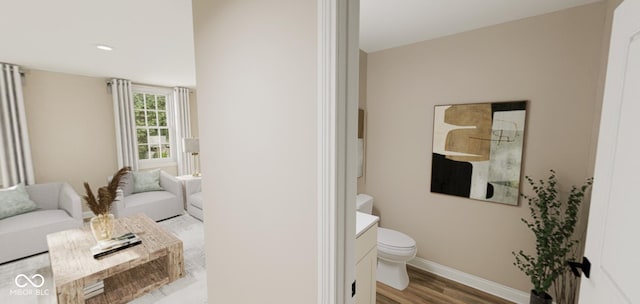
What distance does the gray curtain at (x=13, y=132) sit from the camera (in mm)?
3043

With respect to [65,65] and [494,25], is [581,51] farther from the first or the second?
[65,65]

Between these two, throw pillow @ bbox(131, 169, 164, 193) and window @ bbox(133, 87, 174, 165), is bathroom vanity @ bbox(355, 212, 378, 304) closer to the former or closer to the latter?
throw pillow @ bbox(131, 169, 164, 193)

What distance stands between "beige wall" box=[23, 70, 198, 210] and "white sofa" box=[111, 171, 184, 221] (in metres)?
0.72

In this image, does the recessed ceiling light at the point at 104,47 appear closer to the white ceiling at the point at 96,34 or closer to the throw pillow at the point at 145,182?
the white ceiling at the point at 96,34

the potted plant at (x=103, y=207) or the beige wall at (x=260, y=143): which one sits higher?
the beige wall at (x=260, y=143)

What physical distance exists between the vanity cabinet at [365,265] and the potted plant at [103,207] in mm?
2205

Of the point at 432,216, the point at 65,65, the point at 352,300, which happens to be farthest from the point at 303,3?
the point at 65,65

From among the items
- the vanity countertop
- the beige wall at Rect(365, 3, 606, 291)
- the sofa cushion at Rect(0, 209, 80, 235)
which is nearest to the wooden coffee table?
the sofa cushion at Rect(0, 209, 80, 235)

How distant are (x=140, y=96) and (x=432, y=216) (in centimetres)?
523

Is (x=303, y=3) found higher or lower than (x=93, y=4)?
lower

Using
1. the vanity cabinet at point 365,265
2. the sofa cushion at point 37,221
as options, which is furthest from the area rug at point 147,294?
the vanity cabinet at point 365,265

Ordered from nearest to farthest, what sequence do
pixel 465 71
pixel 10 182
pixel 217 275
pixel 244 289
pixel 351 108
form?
pixel 351 108
pixel 244 289
pixel 217 275
pixel 465 71
pixel 10 182

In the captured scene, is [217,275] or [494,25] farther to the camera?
[494,25]

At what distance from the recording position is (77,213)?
295cm
